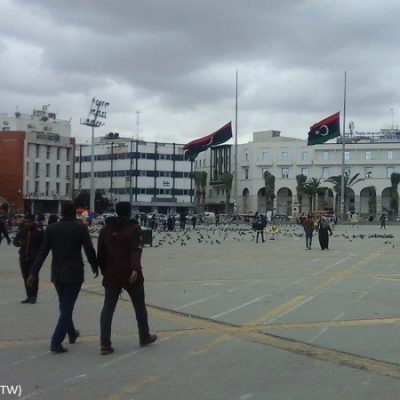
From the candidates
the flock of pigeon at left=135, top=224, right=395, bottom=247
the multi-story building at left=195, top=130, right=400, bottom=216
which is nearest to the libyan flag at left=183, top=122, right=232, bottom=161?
the flock of pigeon at left=135, top=224, right=395, bottom=247

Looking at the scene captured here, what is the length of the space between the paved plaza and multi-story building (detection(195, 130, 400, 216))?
101m

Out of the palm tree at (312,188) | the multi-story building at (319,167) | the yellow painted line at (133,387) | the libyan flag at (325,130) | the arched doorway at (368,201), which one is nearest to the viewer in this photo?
the yellow painted line at (133,387)

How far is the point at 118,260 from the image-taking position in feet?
23.9

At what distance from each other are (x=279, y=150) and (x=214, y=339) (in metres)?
115

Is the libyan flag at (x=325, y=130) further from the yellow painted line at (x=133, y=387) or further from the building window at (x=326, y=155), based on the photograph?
the building window at (x=326, y=155)

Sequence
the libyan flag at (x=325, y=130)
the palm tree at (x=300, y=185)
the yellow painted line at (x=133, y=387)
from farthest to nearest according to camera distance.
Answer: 1. the palm tree at (x=300, y=185)
2. the libyan flag at (x=325, y=130)
3. the yellow painted line at (x=133, y=387)

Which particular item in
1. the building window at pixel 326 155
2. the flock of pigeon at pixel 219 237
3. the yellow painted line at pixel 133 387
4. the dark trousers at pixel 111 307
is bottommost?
the yellow painted line at pixel 133 387

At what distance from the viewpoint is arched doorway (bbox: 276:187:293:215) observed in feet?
401

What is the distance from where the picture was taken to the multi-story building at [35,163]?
97125 mm

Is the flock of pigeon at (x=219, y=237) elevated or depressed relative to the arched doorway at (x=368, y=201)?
depressed

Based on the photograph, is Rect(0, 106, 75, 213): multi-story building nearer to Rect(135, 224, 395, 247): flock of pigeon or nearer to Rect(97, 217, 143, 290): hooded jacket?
Rect(135, 224, 395, 247): flock of pigeon

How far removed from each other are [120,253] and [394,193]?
111m

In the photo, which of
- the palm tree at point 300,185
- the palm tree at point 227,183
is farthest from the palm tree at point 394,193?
the palm tree at point 227,183

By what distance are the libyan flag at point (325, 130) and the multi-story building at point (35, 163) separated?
4964cm
